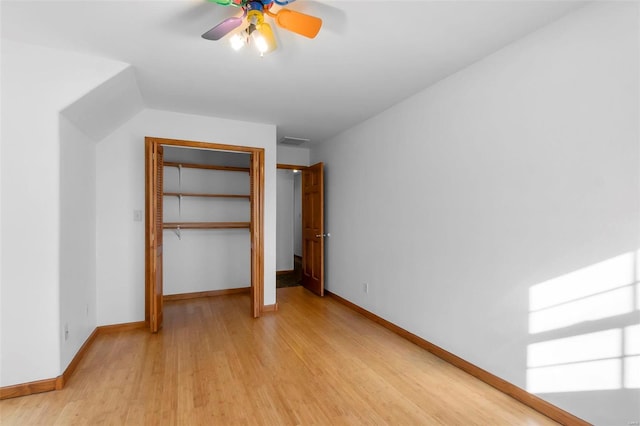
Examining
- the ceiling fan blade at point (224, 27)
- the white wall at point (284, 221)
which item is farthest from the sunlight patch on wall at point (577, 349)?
the white wall at point (284, 221)

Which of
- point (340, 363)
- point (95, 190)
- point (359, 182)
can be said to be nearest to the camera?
point (340, 363)

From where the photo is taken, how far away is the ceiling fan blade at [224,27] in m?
1.73

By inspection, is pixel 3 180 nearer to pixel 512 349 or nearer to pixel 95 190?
pixel 95 190

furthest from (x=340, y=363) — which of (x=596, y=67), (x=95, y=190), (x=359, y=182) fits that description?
(x=95, y=190)

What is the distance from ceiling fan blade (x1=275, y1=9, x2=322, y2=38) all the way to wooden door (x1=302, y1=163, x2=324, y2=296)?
3.06 meters

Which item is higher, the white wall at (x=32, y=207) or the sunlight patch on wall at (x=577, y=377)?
the white wall at (x=32, y=207)

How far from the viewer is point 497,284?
2.34 metres

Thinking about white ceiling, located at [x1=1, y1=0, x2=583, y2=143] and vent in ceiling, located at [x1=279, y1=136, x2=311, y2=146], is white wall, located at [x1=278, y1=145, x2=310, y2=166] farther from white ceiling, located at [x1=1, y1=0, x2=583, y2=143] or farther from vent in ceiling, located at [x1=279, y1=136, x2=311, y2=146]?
white ceiling, located at [x1=1, y1=0, x2=583, y2=143]

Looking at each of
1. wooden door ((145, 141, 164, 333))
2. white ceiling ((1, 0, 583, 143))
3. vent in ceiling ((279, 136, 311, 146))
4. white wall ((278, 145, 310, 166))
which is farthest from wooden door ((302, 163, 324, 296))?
wooden door ((145, 141, 164, 333))

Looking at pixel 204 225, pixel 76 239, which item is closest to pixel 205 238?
pixel 204 225

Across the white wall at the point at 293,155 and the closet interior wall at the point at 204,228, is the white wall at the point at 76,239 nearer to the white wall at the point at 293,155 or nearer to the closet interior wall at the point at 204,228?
the closet interior wall at the point at 204,228

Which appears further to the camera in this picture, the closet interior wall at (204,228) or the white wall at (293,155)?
the white wall at (293,155)

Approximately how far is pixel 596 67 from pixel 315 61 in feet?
6.13

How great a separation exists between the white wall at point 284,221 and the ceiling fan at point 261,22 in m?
5.02
